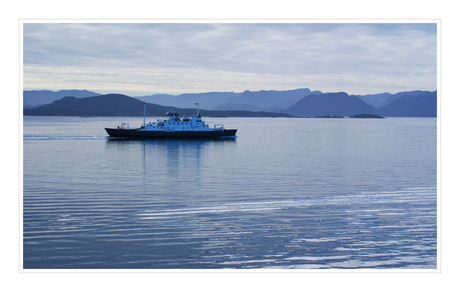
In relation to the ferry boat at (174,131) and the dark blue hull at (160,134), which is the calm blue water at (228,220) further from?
the ferry boat at (174,131)

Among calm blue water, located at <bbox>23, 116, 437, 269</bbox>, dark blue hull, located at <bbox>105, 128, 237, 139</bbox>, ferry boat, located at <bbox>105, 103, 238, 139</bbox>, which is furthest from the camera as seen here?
ferry boat, located at <bbox>105, 103, 238, 139</bbox>

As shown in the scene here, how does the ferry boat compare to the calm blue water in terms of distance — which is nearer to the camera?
the calm blue water

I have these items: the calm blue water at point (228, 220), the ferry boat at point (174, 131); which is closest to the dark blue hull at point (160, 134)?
the ferry boat at point (174, 131)

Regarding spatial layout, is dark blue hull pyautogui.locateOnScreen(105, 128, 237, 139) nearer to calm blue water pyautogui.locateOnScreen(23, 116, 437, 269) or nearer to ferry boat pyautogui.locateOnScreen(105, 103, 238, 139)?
ferry boat pyautogui.locateOnScreen(105, 103, 238, 139)

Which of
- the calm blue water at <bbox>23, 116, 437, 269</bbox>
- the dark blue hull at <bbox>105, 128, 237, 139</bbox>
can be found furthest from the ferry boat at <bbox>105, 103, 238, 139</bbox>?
the calm blue water at <bbox>23, 116, 437, 269</bbox>

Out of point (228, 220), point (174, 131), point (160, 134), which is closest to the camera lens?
point (228, 220)

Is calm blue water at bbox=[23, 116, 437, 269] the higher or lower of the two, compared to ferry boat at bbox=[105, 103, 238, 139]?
lower

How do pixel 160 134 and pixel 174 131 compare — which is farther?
pixel 174 131

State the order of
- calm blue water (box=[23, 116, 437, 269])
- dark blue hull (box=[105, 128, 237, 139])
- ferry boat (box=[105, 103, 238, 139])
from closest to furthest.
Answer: calm blue water (box=[23, 116, 437, 269]), dark blue hull (box=[105, 128, 237, 139]), ferry boat (box=[105, 103, 238, 139])

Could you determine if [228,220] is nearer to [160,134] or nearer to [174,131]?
[160,134]

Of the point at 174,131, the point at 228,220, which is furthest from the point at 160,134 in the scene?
the point at 228,220

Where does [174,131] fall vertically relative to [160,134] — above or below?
above
